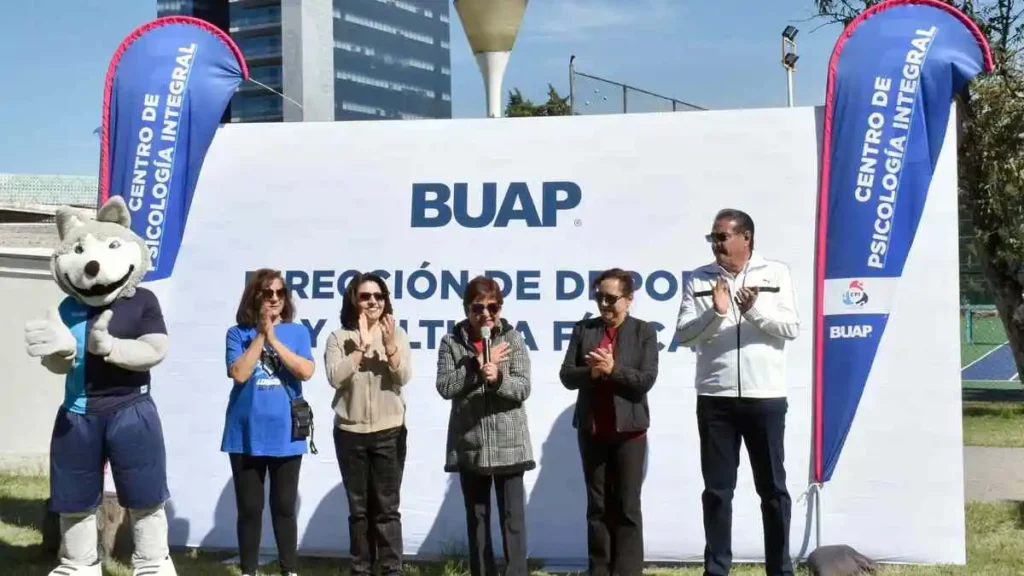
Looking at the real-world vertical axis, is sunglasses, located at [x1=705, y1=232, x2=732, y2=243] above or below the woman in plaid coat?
above

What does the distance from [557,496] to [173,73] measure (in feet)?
10.2

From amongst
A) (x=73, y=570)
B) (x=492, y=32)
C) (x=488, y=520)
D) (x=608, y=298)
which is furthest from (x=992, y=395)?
(x=73, y=570)

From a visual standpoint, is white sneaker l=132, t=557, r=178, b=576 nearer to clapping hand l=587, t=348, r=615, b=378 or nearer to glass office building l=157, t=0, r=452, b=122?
clapping hand l=587, t=348, r=615, b=378

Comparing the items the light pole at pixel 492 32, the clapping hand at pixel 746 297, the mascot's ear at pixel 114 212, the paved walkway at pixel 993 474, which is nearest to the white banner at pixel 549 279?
the clapping hand at pixel 746 297

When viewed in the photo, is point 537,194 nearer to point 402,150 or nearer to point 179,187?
point 402,150

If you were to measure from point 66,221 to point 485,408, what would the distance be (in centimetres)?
196

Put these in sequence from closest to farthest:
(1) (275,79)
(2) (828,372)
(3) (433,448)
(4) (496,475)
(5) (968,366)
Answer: (4) (496,475) → (2) (828,372) → (3) (433,448) → (5) (968,366) → (1) (275,79)

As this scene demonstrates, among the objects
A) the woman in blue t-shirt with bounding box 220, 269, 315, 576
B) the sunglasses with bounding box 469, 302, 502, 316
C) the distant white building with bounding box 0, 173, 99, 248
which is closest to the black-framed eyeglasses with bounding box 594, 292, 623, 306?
the sunglasses with bounding box 469, 302, 502, 316

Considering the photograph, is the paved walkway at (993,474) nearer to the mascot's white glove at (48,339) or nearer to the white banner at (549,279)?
the white banner at (549,279)

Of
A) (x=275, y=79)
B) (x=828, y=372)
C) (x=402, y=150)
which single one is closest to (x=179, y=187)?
(x=402, y=150)

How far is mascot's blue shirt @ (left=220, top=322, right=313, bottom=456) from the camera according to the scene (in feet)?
17.0

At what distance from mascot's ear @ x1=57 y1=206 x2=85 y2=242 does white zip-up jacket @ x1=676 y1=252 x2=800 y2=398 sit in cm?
258

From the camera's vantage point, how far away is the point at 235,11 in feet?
262

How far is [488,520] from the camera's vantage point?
5.14m
